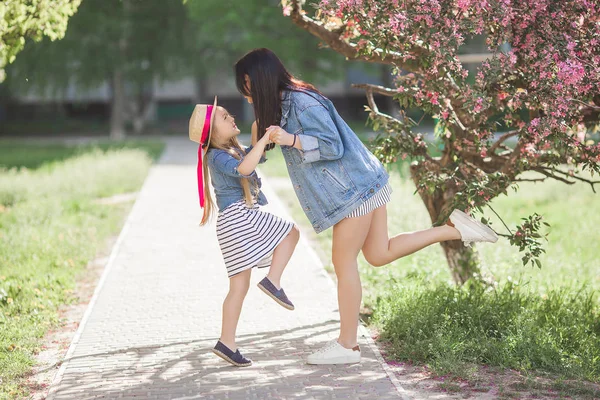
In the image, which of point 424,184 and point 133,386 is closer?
point 133,386

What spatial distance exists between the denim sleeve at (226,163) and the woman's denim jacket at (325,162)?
1.09 feet

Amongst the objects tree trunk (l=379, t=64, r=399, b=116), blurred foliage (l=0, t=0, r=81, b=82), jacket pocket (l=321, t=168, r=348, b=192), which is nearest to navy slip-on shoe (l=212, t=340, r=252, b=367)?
jacket pocket (l=321, t=168, r=348, b=192)

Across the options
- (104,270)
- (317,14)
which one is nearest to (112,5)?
(104,270)

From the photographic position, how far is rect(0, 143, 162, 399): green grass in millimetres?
6508

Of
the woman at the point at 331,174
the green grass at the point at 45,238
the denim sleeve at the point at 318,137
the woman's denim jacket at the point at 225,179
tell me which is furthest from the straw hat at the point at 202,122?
the green grass at the point at 45,238

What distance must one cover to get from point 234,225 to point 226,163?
412 mm

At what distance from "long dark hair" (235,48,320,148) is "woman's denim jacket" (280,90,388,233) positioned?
0.22 feet

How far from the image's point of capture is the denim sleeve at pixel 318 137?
5.12 m

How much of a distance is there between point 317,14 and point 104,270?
3.89m

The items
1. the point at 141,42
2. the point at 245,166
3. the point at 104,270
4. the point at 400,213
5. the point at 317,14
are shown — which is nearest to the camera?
the point at 245,166

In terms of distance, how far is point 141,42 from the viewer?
1489 inches

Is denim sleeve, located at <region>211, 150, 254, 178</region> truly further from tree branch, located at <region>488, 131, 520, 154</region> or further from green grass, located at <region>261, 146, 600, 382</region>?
tree branch, located at <region>488, 131, 520, 154</region>

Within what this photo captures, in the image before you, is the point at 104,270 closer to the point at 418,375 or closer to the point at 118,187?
the point at 418,375

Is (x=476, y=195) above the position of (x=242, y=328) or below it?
above
